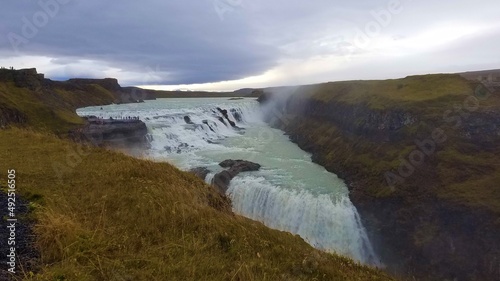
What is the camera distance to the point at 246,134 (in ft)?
206

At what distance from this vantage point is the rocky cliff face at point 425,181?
77.3 feet

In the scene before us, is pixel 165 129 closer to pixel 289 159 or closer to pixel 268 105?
pixel 289 159

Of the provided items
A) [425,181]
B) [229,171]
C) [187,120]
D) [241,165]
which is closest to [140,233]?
[229,171]

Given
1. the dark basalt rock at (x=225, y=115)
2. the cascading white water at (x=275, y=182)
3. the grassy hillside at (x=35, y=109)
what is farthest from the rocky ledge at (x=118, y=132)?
the dark basalt rock at (x=225, y=115)

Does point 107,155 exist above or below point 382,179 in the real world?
above

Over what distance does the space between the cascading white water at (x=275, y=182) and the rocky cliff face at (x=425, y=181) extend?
194cm

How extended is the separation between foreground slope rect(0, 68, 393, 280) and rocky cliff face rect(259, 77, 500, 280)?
1318 cm

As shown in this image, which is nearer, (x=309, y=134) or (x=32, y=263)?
(x=32, y=263)

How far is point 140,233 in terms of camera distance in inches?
273

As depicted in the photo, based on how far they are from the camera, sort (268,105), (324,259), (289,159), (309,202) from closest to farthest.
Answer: (324,259)
(309,202)
(289,159)
(268,105)

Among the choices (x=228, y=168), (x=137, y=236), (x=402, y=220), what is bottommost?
(x=402, y=220)

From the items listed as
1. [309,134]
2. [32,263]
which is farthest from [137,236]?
[309,134]

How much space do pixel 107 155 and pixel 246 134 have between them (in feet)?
165

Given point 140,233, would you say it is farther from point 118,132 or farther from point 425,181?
point 118,132
